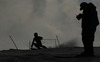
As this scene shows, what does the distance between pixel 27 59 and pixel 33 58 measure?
0.76 ft

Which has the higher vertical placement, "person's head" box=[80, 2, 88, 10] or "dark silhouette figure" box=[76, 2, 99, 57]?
"person's head" box=[80, 2, 88, 10]

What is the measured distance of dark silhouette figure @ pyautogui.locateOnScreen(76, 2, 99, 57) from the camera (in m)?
12.1

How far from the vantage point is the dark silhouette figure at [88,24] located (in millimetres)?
12070

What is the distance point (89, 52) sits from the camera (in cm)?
1199

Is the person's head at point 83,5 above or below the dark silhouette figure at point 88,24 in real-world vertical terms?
above

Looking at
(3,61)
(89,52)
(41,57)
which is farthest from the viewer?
(89,52)

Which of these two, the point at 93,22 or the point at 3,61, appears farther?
the point at 93,22

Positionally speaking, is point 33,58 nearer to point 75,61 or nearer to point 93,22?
point 75,61

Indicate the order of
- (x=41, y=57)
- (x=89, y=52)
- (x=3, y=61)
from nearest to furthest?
1. (x=3, y=61)
2. (x=41, y=57)
3. (x=89, y=52)

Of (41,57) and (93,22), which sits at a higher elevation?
(93,22)

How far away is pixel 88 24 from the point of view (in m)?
12.2

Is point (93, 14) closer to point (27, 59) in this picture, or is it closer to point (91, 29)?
point (91, 29)

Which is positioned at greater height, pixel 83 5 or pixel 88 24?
pixel 83 5

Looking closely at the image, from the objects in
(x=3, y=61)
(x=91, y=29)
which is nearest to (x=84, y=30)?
(x=91, y=29)
